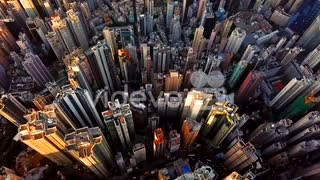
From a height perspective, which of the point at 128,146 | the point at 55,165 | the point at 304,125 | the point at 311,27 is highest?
the point at 311,27

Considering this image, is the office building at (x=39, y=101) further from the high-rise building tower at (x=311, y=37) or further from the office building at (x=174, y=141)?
the high-rise building tower at (x=311, y=37)

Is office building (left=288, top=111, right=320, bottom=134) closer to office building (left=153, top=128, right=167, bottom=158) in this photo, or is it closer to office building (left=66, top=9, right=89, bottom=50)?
office building (left=153, top=128, right=167, bottom=158)

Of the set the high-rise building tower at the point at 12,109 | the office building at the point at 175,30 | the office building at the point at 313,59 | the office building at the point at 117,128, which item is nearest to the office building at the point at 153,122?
the office building at the point at 117,128

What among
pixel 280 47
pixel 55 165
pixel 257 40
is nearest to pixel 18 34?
pixel 55 165

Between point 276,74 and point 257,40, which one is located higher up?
point 257,40

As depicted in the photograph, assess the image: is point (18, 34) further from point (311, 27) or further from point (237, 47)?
point (311, 27)

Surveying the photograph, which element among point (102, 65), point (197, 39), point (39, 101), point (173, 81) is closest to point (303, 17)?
point (197, 39)

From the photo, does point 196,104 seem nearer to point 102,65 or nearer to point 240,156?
point 240,156
